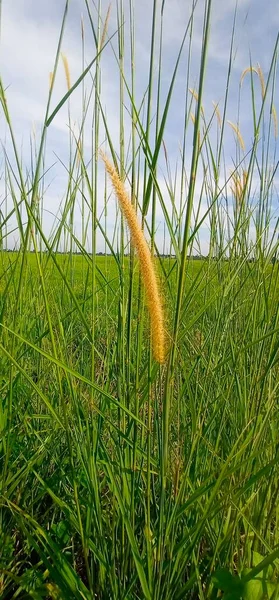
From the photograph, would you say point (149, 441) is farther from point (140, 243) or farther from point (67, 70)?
point (67, 70)

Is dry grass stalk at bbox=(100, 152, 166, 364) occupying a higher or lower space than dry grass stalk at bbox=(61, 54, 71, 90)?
lower

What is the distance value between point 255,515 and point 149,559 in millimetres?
287

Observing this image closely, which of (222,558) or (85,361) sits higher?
(85,361)

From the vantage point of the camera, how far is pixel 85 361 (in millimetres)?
1451

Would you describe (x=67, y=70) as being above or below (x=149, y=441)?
above

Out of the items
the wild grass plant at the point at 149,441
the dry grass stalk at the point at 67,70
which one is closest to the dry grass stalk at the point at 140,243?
the wild grass plant at the point at 149,441

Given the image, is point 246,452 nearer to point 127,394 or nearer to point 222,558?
point 222,558

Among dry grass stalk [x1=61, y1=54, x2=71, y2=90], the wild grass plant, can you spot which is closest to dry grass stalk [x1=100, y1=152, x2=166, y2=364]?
the wild grass plant

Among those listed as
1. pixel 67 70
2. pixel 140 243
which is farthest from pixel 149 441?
pixel 67 70

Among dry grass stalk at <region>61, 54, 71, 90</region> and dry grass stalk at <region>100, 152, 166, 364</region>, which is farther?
dry grass stalk at <region>61, 54, 71, 90</region>

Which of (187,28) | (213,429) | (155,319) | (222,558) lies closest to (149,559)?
(222,558)

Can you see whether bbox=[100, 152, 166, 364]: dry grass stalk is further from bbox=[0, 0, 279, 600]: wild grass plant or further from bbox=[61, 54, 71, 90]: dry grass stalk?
bbox=[61, 54, 71, 90]: dry grass stalk

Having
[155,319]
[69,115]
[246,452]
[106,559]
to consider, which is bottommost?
[106,559]

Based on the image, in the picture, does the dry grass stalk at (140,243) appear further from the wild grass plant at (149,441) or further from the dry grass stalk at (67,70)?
the dry grass stalk at (67,70)
